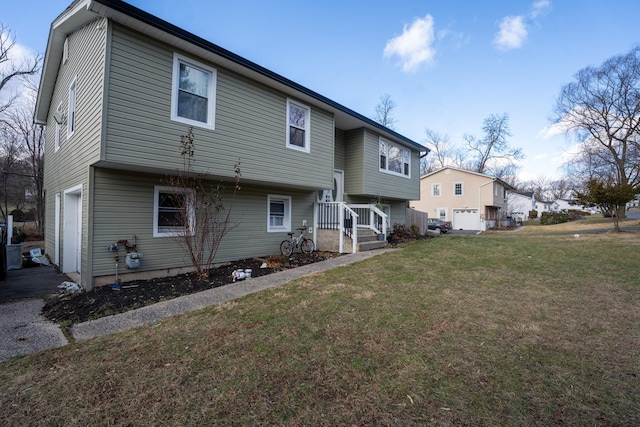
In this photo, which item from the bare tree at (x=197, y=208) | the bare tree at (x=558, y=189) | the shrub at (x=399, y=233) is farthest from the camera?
the bare tree at (x=558, y=189)

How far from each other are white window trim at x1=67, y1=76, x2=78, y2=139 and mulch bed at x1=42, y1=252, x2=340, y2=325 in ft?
14.9

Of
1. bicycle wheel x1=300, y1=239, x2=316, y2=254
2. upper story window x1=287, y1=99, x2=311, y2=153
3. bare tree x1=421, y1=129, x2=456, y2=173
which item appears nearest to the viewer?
upper story window x1=287, y1=99, x2=311, y2=153

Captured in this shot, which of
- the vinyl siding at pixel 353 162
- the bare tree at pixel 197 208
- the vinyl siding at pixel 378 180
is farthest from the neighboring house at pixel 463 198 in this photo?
the bare tree at pixel 197 208

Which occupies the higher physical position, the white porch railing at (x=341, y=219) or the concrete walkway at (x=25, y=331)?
the white porch railing at (x=341, y=219)

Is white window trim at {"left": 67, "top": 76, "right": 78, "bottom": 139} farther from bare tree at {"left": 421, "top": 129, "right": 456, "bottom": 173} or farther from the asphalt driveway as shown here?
bare tree at {"left": 421, "top": 129, "right": 456, "bottom": 173}

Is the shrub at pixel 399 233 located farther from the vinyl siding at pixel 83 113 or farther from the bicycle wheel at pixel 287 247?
the vinyl siding at pixel 83 113

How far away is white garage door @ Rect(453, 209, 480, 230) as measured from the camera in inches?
1216

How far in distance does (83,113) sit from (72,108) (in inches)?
78.2

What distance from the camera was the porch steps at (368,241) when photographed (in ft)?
33.6

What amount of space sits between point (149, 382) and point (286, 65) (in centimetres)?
1782

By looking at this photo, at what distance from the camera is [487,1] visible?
11367 millimetres

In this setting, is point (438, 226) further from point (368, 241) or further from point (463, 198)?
point (368, 241)

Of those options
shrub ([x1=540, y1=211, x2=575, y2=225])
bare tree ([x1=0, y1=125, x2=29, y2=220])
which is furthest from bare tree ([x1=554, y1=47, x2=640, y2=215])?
bare tree ([x1=0, y1=125, x2=29, y2=220])

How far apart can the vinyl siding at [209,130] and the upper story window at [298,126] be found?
0.20 meters
